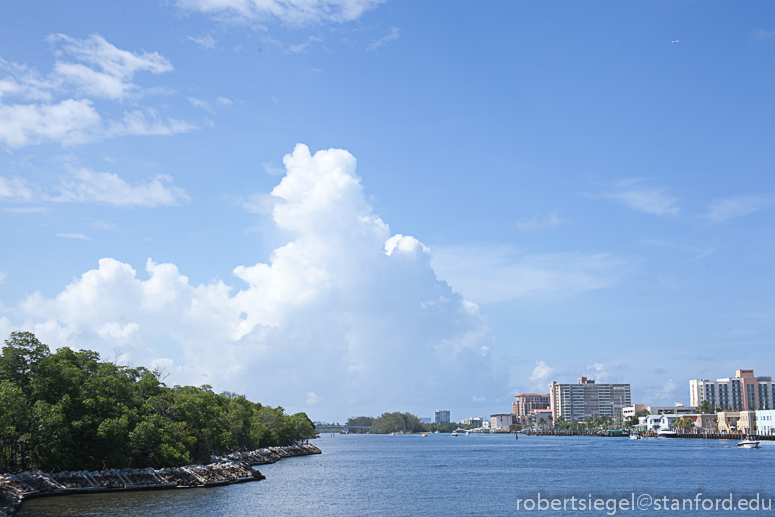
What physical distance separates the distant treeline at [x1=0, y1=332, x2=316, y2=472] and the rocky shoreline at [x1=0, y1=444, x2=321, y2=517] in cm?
138

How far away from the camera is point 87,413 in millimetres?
65562

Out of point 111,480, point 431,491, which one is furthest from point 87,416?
point 431,491

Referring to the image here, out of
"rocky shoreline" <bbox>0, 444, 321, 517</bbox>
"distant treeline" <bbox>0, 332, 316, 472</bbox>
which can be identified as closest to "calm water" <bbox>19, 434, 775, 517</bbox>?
"rocky shoreline" <bbox>0, 444, 321, 517</bbox>

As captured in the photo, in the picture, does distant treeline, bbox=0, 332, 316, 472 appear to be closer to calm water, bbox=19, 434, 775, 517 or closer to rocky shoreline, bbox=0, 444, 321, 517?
rocky shoreline, bbox=0, 444, 321, 517

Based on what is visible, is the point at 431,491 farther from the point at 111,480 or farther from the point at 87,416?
the point at 87,416

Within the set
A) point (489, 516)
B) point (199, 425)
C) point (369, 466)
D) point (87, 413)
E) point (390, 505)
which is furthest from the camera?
point (369, 466)

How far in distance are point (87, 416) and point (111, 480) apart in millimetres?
7138

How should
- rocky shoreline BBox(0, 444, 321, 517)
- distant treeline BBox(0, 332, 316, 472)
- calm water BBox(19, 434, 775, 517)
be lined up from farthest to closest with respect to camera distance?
distant treeline BBox(0, 332, 316, 472), calm water BBox(19, 434, 775, 517), rocky shoreline BBox(0, 444, 321, 517)

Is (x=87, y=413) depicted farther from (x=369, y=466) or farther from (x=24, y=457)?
(x=369, y=466)

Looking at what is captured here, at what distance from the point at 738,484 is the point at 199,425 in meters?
66.1

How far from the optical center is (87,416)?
64.4 metres

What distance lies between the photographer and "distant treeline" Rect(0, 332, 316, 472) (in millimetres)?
58719

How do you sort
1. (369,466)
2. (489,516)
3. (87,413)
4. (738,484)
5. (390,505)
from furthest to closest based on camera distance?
(369,466)
(738,484)
(87,413)
(390,505)
(489,516)

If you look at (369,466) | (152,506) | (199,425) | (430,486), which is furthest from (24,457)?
(369,466)
